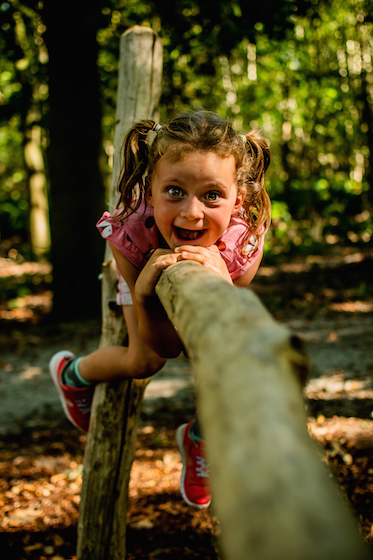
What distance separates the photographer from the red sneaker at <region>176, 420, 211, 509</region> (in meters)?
2.39

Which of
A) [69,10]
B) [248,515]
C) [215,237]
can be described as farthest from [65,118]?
[248,515]

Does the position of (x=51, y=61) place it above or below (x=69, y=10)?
below

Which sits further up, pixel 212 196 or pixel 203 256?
pixel 212 196

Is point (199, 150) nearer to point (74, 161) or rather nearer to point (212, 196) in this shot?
point (212, 196)

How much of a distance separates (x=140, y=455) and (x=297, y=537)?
3197mm

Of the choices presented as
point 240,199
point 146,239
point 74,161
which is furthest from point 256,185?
point 74,161

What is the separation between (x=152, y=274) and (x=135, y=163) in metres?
0.71

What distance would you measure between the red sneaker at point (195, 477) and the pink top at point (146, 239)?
1.01 metres

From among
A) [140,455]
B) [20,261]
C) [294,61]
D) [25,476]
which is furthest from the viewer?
[20,261]

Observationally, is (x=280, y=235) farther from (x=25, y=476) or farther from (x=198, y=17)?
(x=25, y=476)

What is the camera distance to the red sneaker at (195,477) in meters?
2.39

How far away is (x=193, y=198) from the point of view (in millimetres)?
1589

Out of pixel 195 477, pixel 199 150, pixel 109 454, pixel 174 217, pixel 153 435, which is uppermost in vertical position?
pixel 199 150

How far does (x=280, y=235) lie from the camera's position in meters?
12.6
